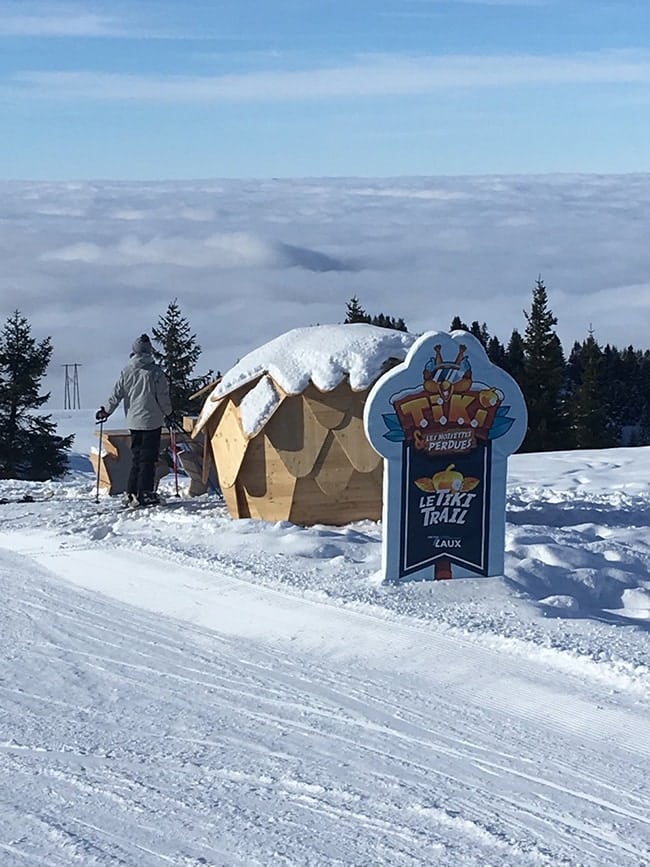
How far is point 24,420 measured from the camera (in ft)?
111

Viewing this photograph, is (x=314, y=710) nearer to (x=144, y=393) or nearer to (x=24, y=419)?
(x=144, y=393)

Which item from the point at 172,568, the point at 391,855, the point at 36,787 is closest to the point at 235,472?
the point at 172,568

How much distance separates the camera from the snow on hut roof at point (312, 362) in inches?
384

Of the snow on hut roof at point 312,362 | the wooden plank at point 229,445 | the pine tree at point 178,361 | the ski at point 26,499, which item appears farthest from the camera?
the pine tree at point 178,361

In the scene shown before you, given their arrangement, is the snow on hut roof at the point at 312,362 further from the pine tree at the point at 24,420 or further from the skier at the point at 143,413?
the pine tree at the point at 24,420

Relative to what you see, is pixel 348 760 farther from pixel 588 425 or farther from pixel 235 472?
pixel 588 425

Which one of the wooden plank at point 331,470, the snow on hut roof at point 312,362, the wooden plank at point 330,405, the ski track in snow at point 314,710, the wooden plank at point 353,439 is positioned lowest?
the ski track in snow at point 314,710

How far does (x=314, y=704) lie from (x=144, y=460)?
5772 millimetres

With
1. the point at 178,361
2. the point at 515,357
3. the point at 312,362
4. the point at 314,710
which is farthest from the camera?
the point at 515,357

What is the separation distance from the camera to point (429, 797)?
432cm

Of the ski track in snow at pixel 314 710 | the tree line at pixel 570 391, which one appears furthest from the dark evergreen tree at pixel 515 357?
the ski track in snow at pixel 314 710

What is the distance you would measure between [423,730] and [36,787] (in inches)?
64.5

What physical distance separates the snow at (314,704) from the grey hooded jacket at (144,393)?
1669mm

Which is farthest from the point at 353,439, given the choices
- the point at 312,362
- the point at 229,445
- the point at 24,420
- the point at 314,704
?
the point at 24,420
